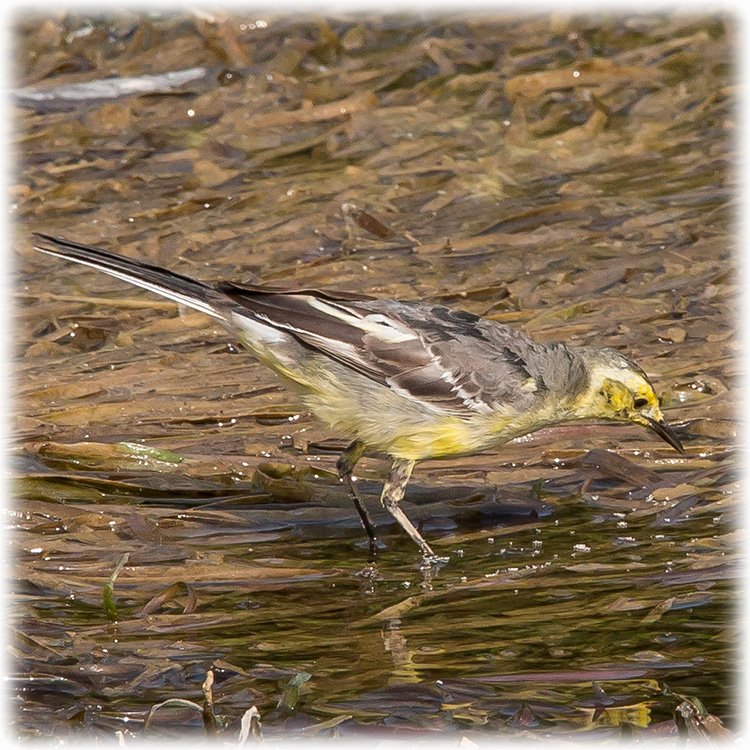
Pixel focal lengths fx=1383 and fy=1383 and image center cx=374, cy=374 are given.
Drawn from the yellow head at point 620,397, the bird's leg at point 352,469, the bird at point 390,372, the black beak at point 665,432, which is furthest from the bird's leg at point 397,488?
the black beak at point 665,432

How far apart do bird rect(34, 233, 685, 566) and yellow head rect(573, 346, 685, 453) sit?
0.9 inches

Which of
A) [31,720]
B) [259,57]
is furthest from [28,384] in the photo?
[259,57]

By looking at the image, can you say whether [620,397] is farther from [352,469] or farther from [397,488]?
[352,469]

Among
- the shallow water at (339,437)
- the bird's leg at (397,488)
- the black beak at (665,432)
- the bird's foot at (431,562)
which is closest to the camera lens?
the shallow water at (339,437)

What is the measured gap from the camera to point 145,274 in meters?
7.09

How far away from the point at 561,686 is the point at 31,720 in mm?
2051

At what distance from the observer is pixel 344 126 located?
12336 mm

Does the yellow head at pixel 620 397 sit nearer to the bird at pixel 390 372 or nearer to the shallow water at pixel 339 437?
the bird at pixel 390 372

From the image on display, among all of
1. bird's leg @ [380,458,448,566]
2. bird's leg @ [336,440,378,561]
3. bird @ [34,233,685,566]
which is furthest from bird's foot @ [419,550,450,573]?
bird's leg @ [336,440,378,561]

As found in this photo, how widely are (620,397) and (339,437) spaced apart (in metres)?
1.70

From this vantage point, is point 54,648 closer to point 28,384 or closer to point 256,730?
point 256,730

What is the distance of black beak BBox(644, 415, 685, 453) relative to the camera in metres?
7.60

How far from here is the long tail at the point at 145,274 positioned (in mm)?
6924

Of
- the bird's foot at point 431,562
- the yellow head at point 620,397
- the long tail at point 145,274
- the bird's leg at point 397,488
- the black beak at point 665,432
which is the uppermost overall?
the long tail at point 145,274
